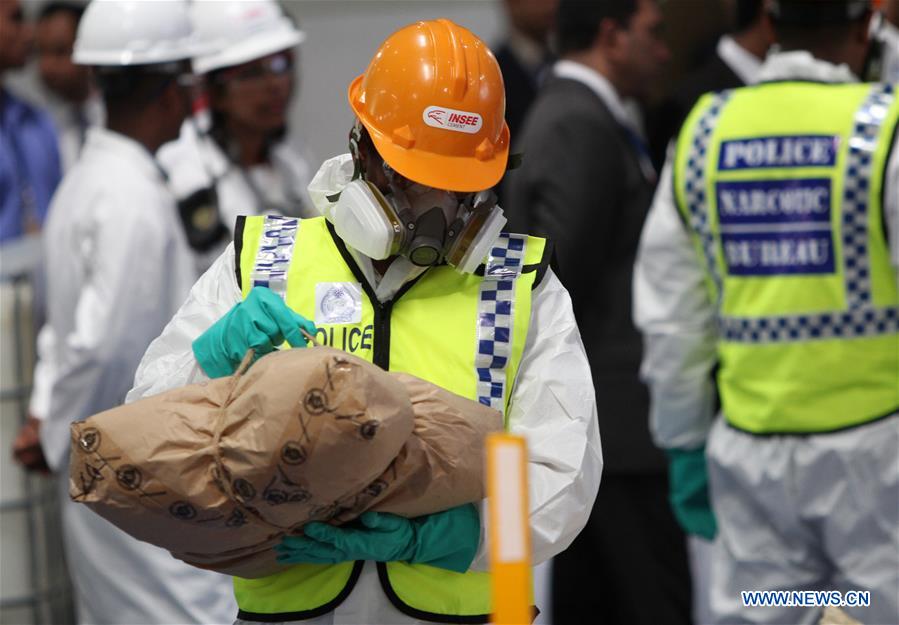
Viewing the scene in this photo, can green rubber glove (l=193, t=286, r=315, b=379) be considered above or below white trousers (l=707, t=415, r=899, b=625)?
above

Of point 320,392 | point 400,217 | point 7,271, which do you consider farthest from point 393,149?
point 7,271

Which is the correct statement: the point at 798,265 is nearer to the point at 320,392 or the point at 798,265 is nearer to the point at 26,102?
the point at 320,392

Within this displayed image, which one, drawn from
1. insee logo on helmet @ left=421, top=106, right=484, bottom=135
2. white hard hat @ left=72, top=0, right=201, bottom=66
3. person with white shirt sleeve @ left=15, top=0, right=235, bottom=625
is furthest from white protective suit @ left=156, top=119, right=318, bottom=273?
insee logo on helmet @ left=421, top=106, right=484, bottom=135

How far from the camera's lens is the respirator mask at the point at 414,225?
2508mm

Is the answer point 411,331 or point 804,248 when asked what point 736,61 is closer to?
point 804,248

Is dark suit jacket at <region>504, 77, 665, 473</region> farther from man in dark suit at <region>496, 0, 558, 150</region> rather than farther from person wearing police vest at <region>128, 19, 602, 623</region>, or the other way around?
man in dark suit at <region>496, 0, 558, 150</region>

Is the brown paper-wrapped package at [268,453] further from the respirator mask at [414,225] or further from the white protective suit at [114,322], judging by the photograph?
the white protective suit at [114,322]

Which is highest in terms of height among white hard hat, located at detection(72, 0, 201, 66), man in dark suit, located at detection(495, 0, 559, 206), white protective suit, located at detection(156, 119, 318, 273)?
white hard hat, located at detection(72, 0, 201, 66)

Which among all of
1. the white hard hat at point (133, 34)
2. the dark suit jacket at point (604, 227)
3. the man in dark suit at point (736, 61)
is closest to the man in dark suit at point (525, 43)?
the man in dark suit at point (736, 61)

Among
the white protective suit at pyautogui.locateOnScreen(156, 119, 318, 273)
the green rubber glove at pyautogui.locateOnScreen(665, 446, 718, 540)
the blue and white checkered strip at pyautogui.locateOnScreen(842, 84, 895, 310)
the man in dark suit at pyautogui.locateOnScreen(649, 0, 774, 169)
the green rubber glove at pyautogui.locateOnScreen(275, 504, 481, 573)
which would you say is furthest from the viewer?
the man in dark suit at pyautogui.locateOnScreen(649, 0, 774, 169)

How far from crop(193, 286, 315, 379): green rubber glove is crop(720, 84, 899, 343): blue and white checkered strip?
159 centimetres

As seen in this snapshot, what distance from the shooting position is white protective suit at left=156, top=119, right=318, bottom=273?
14.7ft

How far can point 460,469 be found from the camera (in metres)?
2.36

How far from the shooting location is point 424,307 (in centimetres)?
259
